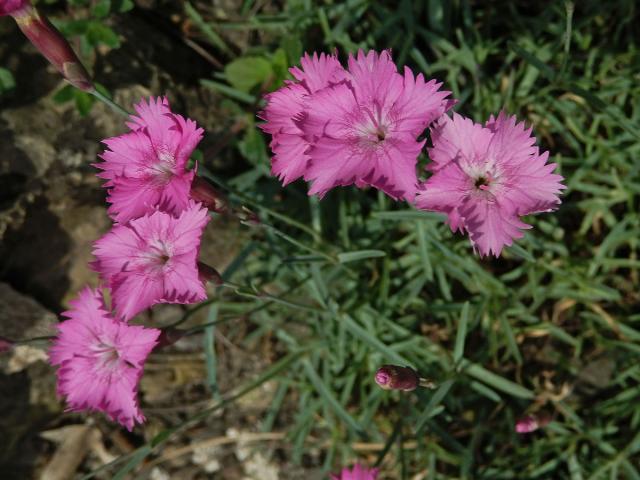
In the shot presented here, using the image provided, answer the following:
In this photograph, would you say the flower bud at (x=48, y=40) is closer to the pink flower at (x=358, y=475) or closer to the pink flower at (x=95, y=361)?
the pink flower at (x=95, y=361)

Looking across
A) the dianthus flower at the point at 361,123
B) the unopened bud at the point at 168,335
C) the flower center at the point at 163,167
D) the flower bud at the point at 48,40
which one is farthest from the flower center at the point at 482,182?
the flower bud at the point at 48,40

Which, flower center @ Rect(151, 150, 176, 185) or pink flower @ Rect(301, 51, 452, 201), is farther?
flower center @ Rect(151, 150, 176, 185)

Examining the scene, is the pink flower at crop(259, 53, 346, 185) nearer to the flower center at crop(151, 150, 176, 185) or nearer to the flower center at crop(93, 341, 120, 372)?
the flower center at crop(151, 150, 176, 185)

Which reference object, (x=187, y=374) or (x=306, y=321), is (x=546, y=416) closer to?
(x=306, y=321)

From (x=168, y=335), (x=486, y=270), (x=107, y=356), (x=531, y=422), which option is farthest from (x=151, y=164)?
(x=531, y=422)

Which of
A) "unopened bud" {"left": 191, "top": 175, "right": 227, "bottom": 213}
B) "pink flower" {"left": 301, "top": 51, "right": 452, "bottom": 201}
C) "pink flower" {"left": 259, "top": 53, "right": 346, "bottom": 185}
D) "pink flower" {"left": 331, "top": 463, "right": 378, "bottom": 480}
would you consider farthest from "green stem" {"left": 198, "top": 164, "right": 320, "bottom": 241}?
"pink flower" {"left": 331, "top": 463, "right": 378, "bottom": 480}

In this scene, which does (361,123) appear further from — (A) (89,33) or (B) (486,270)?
(A) (89,33)

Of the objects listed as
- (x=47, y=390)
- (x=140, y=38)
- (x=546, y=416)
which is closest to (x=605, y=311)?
(x=546, y=416)
